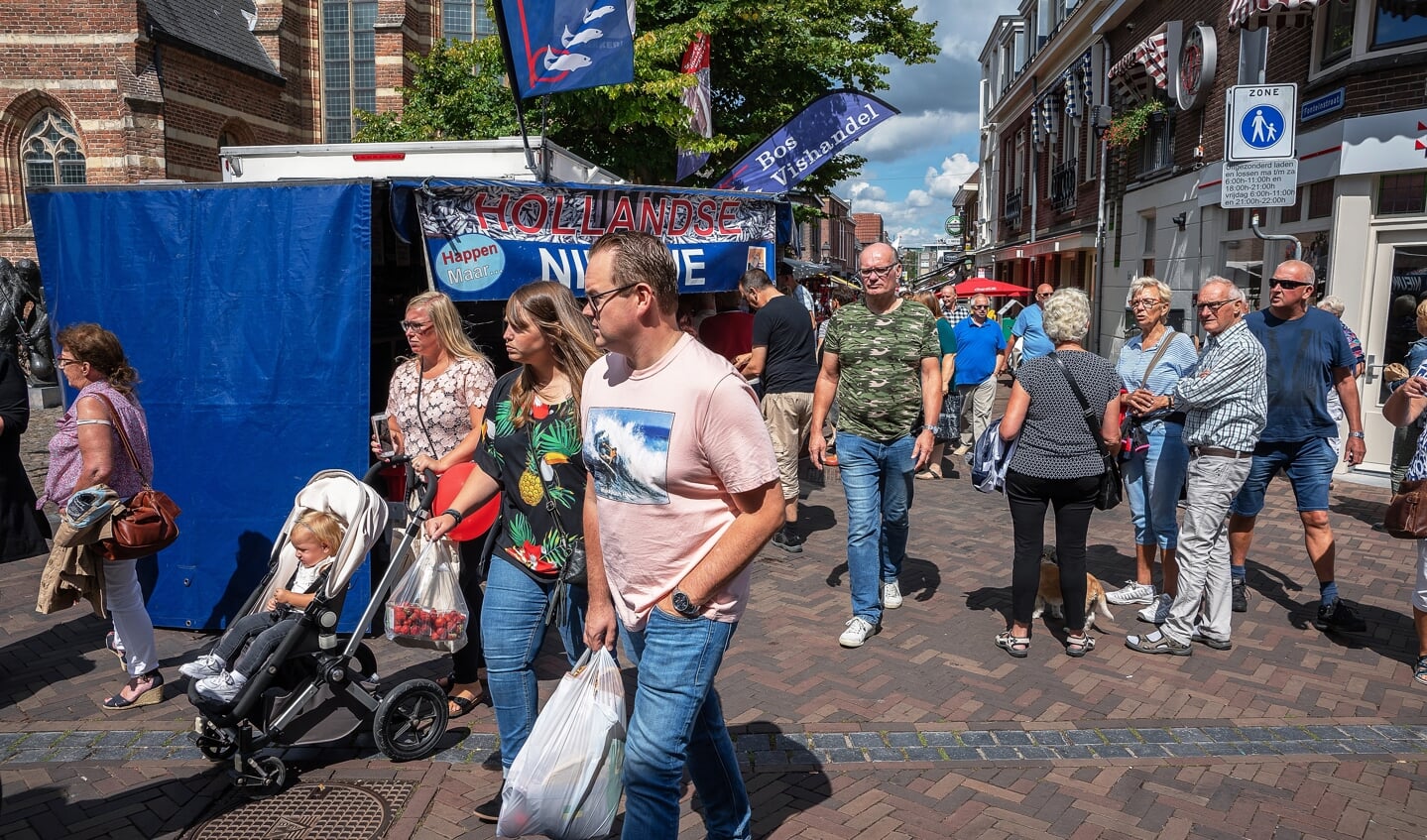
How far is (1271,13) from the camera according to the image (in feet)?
33.5

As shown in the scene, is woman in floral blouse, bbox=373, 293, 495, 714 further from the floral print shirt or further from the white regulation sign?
the white regulation sign

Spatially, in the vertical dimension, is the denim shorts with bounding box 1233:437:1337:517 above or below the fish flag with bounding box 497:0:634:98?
below

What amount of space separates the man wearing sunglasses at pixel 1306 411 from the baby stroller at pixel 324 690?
427cm

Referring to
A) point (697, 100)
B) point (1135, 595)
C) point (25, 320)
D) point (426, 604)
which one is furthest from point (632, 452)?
point (25, 320)

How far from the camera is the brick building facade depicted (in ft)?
61.2

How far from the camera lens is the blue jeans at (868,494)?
5000 millimetres

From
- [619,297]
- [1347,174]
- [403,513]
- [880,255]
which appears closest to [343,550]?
[403,513]

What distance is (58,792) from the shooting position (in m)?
3.61

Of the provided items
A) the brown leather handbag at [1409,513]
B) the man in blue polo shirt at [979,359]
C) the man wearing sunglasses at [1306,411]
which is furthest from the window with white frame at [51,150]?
the brown leather handbag at [1409,513]

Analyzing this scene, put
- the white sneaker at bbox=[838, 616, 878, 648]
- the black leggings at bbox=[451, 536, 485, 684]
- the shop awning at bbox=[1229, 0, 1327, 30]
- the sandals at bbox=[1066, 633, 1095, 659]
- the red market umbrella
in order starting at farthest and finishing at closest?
1. the red market umbrella
2. the shop awning at bbox=[1229, 0, 1327, 30]
3. the white sneaker at bbox=[838, 616, 878, 648]
4. the sandals at bbox=[1066, 633, 1095, 659]
5. the black leggings at bbox=[451, 536, 485, 684]

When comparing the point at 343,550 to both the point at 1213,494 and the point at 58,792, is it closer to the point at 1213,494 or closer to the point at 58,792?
the point at 58,792

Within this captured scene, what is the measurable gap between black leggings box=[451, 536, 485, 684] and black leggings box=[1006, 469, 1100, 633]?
101 inches

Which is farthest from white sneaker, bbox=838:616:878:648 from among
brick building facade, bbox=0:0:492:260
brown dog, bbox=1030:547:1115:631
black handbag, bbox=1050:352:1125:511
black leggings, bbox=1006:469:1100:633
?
brick building facade, bbox=0:0:492:260

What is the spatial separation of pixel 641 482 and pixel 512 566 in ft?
2.97
